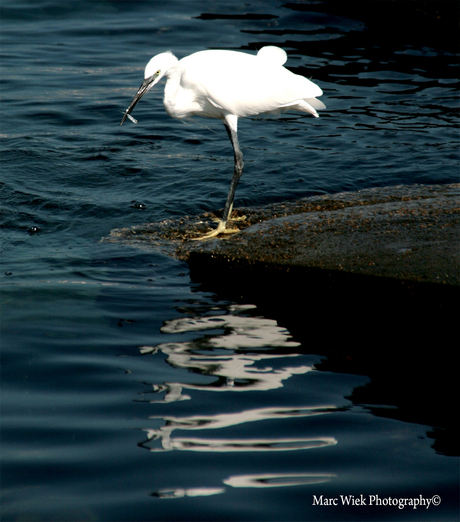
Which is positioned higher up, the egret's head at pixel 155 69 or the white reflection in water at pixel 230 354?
the egret's head at pixel 155 69

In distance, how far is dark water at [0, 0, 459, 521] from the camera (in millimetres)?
2457

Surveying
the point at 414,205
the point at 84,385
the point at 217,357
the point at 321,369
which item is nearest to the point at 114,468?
the point at 84,385

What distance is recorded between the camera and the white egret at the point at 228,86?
5.18m

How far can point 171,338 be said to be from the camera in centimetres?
359

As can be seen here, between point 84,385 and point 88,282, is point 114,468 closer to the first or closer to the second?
point 84,385

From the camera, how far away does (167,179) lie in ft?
21.2

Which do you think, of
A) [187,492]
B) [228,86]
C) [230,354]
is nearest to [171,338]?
[230,354]

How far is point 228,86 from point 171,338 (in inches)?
96.6

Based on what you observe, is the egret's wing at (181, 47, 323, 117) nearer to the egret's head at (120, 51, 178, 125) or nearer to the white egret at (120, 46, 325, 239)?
the white egret at (120, 46, 325, 239)

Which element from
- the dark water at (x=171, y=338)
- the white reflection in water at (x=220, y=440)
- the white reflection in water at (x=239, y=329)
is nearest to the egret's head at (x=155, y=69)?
the dark water at (x=171, y=338)

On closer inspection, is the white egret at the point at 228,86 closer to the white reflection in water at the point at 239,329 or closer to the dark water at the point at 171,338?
the dark water at the point at 171,338

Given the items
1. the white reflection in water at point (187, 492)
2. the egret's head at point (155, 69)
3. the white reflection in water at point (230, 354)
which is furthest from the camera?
the egret's head at point (155, 69)

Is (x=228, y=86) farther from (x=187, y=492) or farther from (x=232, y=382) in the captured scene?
(x=187, y=492)

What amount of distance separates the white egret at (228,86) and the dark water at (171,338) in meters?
0.94
